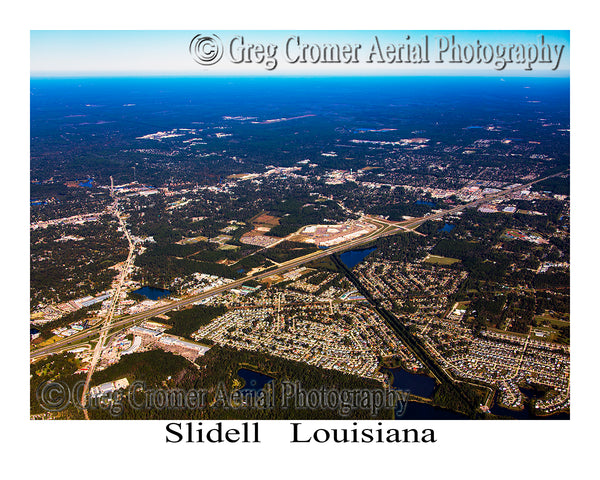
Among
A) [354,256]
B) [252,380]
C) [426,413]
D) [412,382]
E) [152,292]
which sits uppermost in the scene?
[354,256]

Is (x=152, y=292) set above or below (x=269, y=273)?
below

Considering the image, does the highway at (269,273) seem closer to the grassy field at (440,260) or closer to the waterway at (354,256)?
the waterway at (354,256)

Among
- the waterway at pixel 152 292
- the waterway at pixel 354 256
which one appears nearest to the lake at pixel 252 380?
the waterway at pixel 152 292

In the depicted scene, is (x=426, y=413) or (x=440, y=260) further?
(x=440, y=260)

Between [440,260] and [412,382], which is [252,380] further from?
[440,260]

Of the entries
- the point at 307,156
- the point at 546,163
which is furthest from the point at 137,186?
the point at 546,163

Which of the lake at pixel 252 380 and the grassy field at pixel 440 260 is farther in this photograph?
the grassy field at pixel 440 260

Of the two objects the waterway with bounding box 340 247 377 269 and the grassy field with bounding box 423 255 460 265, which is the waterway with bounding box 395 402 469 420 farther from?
the grassy field with bounding box 423 255 460 265

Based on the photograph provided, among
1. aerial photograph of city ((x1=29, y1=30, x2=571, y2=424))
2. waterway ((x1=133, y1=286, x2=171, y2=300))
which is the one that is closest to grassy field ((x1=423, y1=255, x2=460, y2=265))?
aerial photograph of city ((x1=29, y1=30, x2=571, y2=424))

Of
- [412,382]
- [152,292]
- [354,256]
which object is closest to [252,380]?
[412,382]
